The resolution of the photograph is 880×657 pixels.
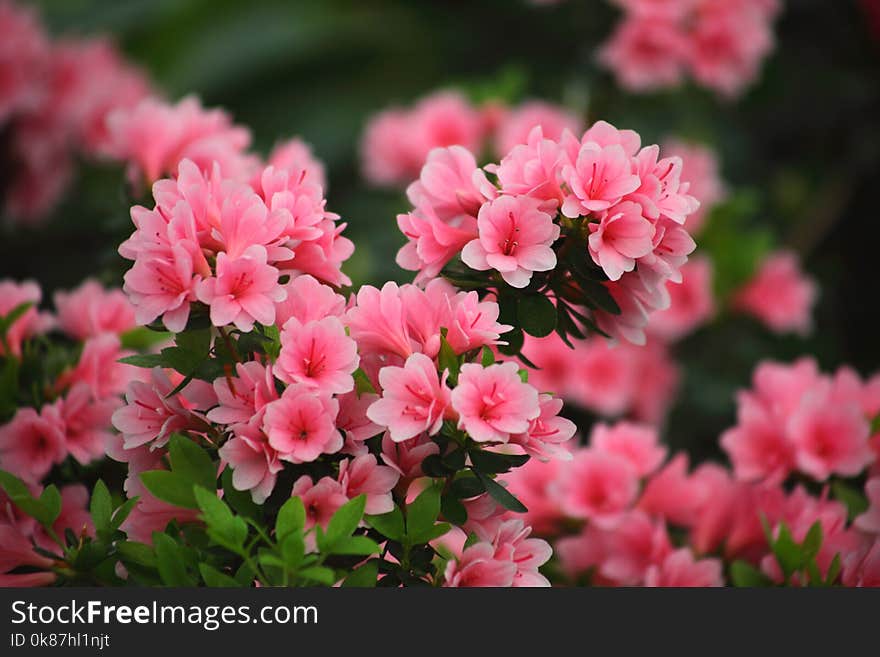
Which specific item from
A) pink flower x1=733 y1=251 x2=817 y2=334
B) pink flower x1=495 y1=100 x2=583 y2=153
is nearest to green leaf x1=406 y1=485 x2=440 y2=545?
pink flower x1=495 y1=100 x2=583 y2=153

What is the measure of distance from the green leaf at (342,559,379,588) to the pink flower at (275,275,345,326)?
0.21m

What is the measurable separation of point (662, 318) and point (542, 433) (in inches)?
37.5

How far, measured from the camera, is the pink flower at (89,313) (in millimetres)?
1132

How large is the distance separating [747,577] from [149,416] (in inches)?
24.4

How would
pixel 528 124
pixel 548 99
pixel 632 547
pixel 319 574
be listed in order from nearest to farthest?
pixel 319 574 → pixel 632 547 → pixel 528 124 → pixel 548 99

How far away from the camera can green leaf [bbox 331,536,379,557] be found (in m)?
0.71

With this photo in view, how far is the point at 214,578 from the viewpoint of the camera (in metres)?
0.72

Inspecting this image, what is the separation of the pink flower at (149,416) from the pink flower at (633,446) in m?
0.52

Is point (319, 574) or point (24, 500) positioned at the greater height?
point (24, 500)

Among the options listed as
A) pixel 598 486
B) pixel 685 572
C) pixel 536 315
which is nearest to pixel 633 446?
pixel 598 486

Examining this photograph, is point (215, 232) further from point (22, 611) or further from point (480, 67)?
point (480, 67)

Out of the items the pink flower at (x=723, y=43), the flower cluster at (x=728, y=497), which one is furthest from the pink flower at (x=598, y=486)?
the pink flower at (x=723, y=43)

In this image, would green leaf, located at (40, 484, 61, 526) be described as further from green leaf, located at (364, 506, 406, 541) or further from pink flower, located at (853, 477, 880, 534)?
pink flower, located at (853, 477, 880, 534)

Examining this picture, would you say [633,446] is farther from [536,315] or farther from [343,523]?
[343,523]
